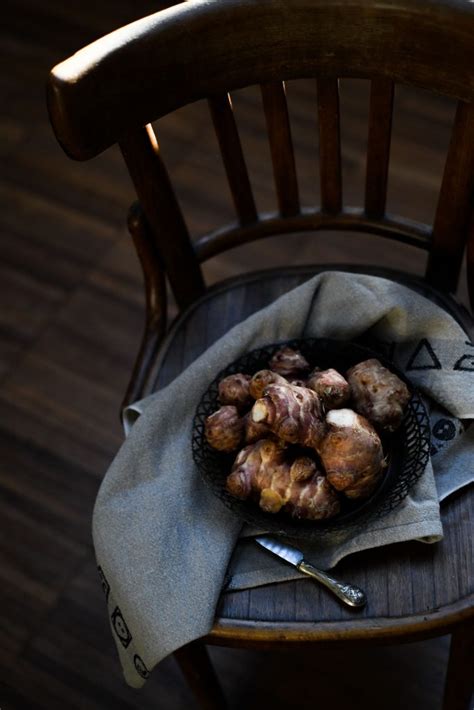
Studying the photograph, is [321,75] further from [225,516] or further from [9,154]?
[9,154]

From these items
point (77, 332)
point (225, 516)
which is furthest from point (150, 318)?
point (77, 332)

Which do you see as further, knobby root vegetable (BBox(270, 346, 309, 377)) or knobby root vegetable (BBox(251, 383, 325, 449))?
knobby root vegetable (BBox(270, 346, 309, 377))

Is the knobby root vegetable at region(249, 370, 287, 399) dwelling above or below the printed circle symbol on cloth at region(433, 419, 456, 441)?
above

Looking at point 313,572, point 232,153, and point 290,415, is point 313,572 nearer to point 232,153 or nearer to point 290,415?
point 290,415

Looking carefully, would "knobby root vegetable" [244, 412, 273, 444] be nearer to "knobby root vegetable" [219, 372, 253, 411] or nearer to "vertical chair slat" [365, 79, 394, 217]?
"knobby root vegetable" [219, 372, 253, 411]

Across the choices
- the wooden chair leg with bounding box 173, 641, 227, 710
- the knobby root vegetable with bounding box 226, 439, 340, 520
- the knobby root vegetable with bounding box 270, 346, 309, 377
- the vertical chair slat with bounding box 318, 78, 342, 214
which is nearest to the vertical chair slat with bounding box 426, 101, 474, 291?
the vertical chair slat with bounding box 318, 78, 342, 214

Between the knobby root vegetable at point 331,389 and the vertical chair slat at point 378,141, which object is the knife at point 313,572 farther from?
the vertical chair slat at point 378,141

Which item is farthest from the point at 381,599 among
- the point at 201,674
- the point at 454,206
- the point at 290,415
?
the point at 454,206
